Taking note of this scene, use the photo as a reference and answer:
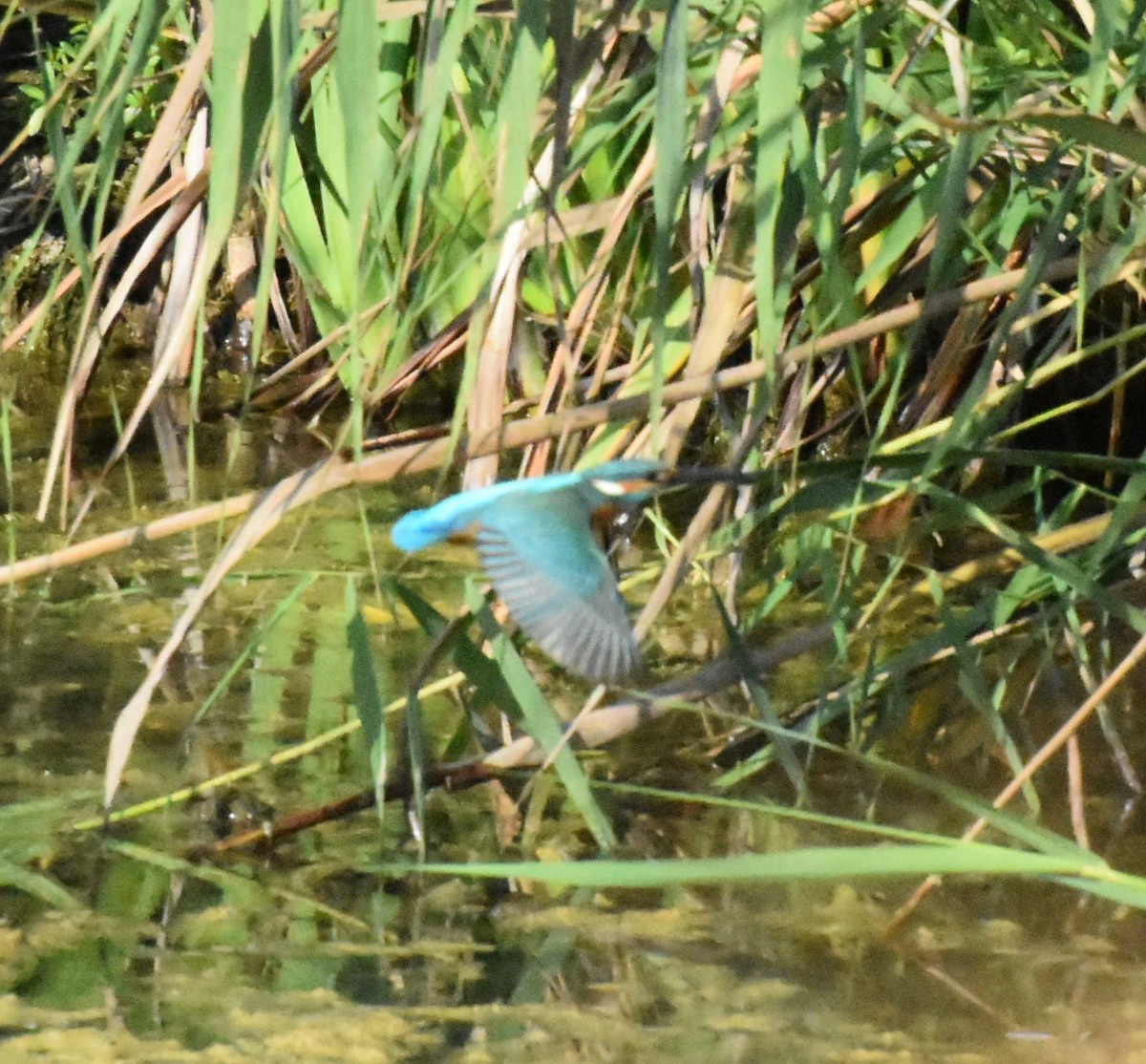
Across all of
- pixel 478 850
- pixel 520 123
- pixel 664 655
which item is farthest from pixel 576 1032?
pixel 664 655

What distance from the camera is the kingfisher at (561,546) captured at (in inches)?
56.7

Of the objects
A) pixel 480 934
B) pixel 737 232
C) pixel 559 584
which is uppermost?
pixel 737 232

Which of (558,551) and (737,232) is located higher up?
(737,232)

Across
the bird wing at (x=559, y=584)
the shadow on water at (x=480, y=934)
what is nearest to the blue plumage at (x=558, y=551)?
the bird wing at (x=559, y=584)

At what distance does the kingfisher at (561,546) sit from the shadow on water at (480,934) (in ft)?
0.90

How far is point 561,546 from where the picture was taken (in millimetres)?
1489

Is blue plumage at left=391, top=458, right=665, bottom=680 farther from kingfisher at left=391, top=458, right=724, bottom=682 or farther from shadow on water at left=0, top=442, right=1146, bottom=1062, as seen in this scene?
shadow on water at left=0, top=442, right=1146, bottom=1062

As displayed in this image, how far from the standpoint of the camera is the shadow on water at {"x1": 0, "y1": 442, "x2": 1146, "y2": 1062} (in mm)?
1474

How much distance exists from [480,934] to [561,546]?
1.30ft

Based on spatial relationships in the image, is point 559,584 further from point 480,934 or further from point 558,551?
point 480,934

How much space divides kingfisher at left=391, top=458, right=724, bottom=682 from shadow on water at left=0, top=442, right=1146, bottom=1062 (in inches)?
10.8

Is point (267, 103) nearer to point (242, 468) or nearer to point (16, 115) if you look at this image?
point (242, 468)

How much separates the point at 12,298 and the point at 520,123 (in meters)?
3.61

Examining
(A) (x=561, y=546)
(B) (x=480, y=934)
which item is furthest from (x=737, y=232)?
(B) (x=480, y=934)
